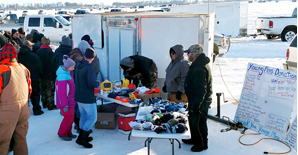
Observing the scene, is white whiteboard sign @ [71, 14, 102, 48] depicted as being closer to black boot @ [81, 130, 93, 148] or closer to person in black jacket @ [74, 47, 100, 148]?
person in black jacket @ [74, 47, 100, 148]

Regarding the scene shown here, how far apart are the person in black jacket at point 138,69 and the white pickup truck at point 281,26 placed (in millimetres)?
14039

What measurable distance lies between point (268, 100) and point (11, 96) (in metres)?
4.48

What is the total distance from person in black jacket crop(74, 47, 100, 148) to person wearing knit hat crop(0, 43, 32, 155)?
0.97 metres

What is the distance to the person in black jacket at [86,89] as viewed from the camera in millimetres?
5559

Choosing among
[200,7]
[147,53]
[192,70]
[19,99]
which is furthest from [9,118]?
[200,7]

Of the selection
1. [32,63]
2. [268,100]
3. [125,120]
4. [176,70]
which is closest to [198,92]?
[176,70]

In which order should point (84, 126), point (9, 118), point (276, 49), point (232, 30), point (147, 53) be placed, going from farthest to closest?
point (232, 30), point (276, 49), point (147, 53), point (84, 126), point (9, 118)

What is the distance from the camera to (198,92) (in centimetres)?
532

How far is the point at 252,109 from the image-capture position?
20.9ft

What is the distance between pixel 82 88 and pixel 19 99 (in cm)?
118

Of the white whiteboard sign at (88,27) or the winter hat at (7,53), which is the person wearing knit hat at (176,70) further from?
the winter hat at (7,53)

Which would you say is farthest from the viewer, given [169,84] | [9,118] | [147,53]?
[147,53]

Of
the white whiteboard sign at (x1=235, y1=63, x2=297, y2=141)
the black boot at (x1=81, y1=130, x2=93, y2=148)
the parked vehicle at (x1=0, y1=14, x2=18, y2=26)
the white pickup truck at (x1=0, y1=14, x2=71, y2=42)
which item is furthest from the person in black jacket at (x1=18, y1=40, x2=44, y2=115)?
the parked vehicle at (x1=0, y1=14, x2=18, y2=26)

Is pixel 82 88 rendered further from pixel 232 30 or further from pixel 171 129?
pixel 232 30
